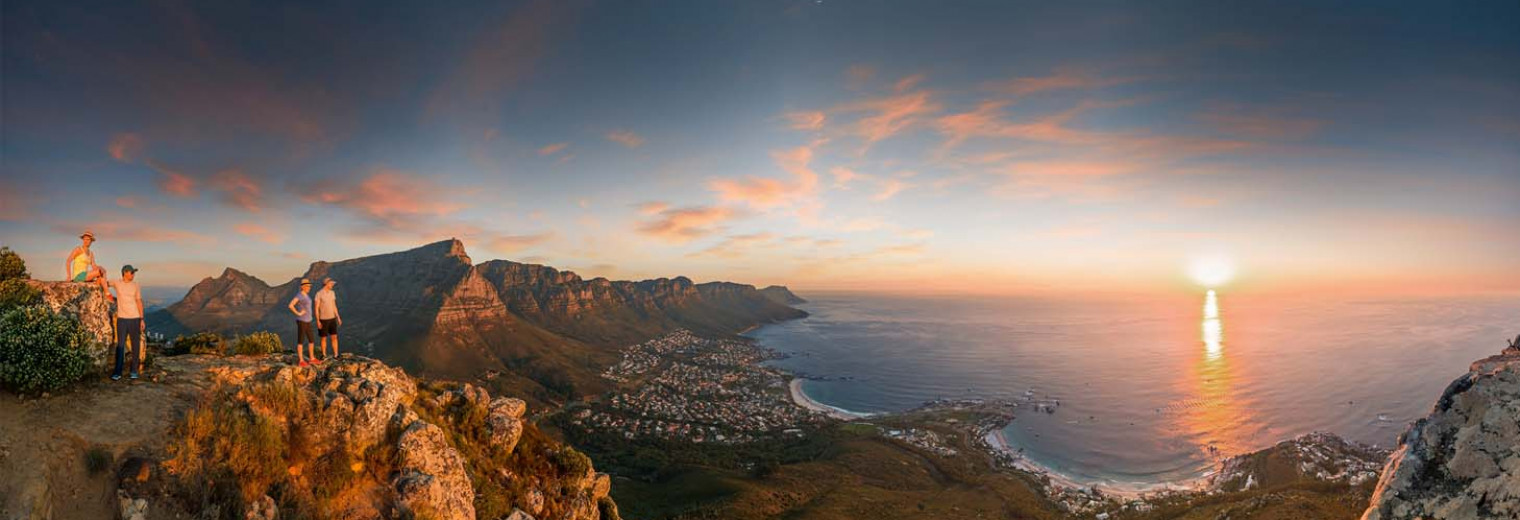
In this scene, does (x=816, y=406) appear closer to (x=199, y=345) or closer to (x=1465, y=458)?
(x=199, y=345)

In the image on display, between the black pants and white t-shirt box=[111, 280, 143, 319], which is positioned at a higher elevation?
white t-shirt box=[111, 280, 143, 319]

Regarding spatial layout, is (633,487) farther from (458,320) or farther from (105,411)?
(458,320)

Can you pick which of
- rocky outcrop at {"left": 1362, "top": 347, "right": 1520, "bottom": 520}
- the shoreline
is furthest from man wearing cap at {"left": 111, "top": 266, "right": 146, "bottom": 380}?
the shoreline

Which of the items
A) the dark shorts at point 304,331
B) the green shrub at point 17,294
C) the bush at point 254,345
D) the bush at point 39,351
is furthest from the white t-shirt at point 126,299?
the bush at point 254,345

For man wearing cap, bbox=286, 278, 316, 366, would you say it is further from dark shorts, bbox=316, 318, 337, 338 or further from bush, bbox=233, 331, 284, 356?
bush, bbox=233, 331, 284, 356

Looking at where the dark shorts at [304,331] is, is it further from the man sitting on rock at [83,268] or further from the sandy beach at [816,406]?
the sandy beach at [816,406]
